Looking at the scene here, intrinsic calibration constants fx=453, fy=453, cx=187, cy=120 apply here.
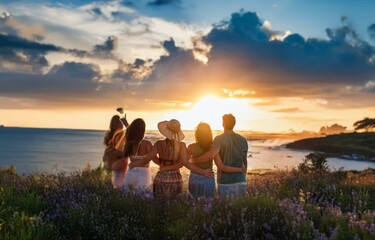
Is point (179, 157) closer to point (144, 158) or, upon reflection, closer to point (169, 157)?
point (169, 157)

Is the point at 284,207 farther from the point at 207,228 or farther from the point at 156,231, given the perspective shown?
the point at 156,231

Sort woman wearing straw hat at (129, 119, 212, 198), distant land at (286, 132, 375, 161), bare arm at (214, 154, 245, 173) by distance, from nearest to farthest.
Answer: woman wearing straw hat at (129, 119, 212, 198) → bare arm at (214, 154, 245, 173) → distant land at (286, 132, 375, 161)

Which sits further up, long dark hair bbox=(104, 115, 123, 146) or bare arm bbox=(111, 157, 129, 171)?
long dark hair bbox=(104, 115, 123, 146)

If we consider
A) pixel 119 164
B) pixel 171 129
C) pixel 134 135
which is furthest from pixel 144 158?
pixel 119 164

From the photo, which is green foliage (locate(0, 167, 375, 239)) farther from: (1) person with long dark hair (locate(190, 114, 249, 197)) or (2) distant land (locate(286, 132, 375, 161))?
(2) distant land (locate(286, 132, 375, 161))

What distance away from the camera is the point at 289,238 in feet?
20.6

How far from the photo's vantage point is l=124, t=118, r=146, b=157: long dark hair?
31.1 ft

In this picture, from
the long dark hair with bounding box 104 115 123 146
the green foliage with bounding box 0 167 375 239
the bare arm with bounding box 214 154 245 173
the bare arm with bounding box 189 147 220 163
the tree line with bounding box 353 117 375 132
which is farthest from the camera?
the tree line with bounding box 353 117 375 132

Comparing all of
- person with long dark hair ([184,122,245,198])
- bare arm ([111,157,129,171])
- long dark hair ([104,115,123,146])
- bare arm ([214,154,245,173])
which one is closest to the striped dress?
person with long dark hair ([184,122,245,198])

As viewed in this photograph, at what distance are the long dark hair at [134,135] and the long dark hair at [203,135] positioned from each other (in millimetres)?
1147

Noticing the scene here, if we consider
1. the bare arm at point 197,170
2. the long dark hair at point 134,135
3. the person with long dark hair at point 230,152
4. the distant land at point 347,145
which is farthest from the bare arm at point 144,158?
the distant land at point 347,145

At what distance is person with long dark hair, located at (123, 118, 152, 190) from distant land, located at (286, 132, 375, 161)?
54733 mm

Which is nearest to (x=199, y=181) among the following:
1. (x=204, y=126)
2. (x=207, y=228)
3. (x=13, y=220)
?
(x=204, y=126)

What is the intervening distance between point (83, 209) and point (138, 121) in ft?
7.68
